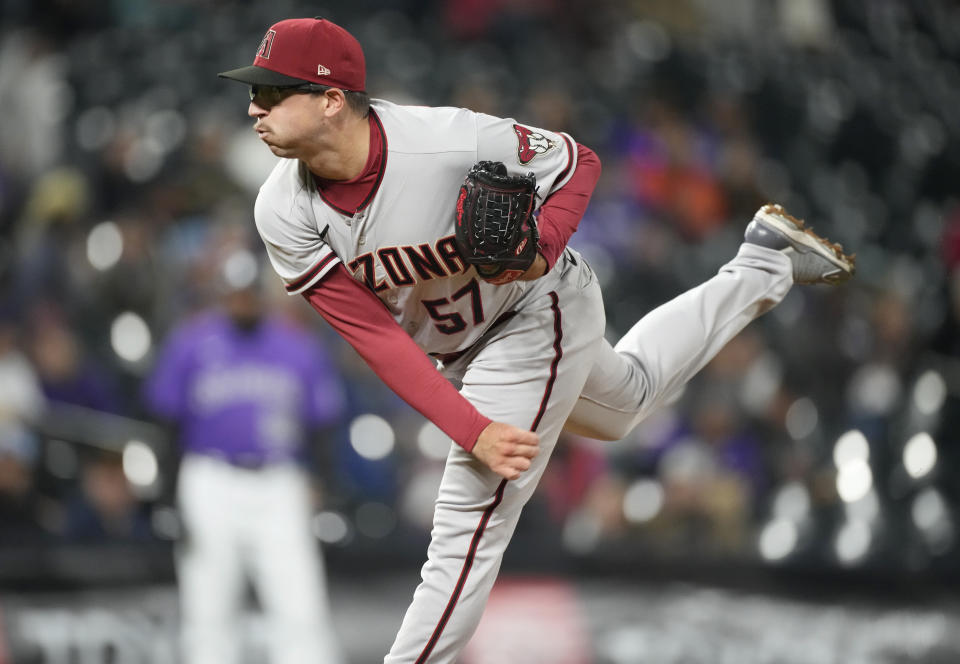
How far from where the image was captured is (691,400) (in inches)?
257

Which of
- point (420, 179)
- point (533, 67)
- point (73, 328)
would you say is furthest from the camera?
point (533, 67)

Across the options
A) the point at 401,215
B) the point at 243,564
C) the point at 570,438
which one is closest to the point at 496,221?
the point at 401,215

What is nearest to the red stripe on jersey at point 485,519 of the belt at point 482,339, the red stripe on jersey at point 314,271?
the belt at point 482,339

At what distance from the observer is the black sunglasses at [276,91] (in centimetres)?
307

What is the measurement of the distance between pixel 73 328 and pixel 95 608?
147cm

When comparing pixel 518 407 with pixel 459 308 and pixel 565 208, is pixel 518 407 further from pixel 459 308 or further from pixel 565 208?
pixel 565 208

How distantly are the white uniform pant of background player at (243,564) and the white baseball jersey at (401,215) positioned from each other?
8.71 feet

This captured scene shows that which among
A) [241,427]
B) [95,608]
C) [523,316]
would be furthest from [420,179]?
[95,608]

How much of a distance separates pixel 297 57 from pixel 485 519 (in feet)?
4.09

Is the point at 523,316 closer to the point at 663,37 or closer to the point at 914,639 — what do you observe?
the point at 914,639

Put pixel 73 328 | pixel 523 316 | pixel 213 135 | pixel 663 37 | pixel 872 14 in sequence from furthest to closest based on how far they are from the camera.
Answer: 1. pixel 872 14
2. pixel 663 37
3. pixel 213 135
4. pixel 73 328
5. pixel 523 316

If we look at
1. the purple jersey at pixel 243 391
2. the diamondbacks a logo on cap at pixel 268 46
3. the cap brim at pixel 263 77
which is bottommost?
the purple jersey at pixel 243 391

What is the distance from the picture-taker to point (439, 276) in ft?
10.7

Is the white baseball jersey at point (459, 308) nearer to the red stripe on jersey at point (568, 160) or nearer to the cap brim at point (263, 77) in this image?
the red stripe on jersey at point (568, 160)
